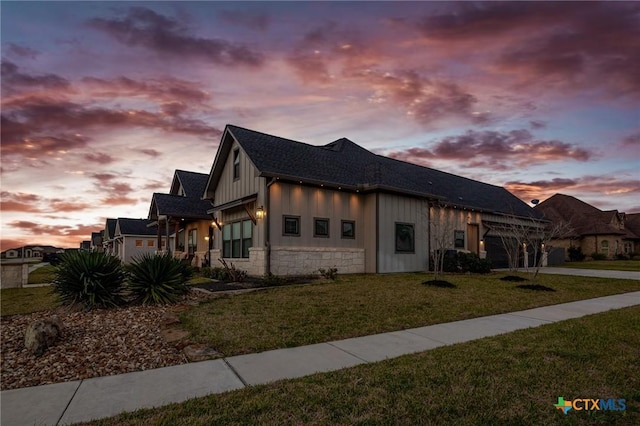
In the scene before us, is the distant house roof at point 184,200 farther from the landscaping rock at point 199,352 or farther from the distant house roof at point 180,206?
the landscaping rock at point 199,352

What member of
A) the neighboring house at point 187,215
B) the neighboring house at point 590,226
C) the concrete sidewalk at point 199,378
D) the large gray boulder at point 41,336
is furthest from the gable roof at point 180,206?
the neighboring house at point 590,226

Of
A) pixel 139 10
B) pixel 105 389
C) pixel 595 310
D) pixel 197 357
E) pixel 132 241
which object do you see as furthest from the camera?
pixel 132 241

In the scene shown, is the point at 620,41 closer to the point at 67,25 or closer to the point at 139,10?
the point at 139,10

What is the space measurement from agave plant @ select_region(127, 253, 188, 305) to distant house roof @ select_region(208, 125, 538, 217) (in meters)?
5.68

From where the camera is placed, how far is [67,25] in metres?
9.54

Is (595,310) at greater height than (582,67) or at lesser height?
lesser

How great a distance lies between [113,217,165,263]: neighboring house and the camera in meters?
36.2

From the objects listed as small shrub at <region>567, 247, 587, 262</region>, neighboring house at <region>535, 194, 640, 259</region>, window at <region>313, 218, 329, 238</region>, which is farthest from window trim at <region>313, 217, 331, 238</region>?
small shrub at <region>567, 247, 587, 262</region>

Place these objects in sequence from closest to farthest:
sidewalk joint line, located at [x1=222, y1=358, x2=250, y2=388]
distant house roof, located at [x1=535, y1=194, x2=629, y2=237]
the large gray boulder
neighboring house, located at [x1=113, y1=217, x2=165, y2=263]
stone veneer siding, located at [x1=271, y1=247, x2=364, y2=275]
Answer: sidewalk joint line, located at [x1=222, y1=358, x2=250, y2=388] → the large gray boulder → stone veneer siding, located at [x1=271, y1=247, x2=364, y2=275] → neighboring house, located at [x1=113, y1=217, x2=165, y2=263] → distant house roof, located at [x1=535, y1=194, x2=629, y2=237]

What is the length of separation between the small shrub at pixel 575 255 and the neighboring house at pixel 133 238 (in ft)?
141

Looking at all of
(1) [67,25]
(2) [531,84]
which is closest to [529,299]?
(2) [531,84]

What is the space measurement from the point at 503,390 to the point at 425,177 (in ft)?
65.6

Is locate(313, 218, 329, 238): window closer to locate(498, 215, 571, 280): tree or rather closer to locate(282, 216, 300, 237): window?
locate(282, 216, 300, 237): window

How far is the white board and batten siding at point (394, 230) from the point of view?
16.5 m
